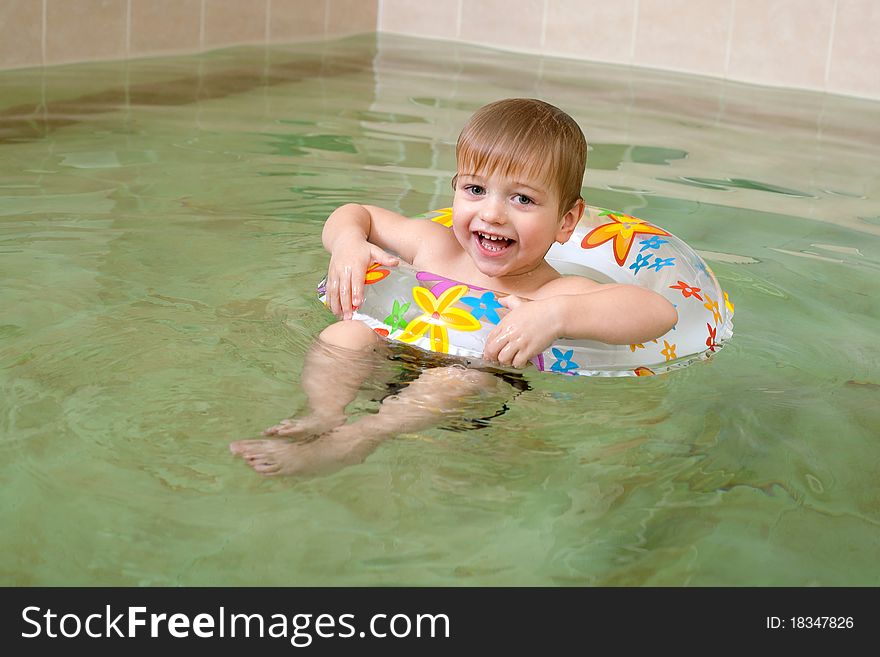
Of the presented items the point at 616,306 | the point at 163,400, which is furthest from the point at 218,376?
the point at 616,306

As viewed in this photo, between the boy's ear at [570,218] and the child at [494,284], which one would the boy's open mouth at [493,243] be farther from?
the boy's ear at [570,218]

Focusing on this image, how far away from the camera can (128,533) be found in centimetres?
154

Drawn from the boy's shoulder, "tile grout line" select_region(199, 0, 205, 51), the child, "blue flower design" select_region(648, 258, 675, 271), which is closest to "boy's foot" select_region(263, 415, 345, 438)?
the child

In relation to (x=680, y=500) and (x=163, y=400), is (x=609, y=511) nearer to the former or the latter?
(x=680, y=500)

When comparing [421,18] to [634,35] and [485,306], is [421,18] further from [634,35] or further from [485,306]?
[485,306]

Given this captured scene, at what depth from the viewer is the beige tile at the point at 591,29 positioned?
24.4 feet

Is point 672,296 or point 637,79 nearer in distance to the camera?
point 672,296

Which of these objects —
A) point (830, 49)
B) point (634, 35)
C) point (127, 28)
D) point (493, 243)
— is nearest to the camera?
point (493, 243)

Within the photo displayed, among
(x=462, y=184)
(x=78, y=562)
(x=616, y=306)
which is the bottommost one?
(x=78, y=562)

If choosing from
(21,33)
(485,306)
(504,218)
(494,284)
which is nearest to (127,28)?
(21,33)

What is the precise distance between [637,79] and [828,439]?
508 cm

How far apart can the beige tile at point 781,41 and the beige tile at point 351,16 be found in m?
2.51

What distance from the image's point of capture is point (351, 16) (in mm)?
7793

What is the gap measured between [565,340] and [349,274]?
1.46ft
